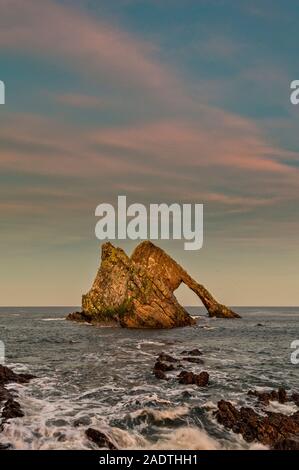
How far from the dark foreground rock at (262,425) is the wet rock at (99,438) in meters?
6.52

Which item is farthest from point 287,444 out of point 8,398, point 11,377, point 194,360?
point 194,360

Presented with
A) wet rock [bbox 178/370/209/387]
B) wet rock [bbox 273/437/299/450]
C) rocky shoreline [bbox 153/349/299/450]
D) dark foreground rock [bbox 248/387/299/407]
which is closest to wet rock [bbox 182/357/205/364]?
wet rock [bbox 178/370/209/387]

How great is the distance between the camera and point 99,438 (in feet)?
65.1

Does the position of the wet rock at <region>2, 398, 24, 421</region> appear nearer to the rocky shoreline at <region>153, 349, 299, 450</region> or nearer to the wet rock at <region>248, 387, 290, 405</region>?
the rocky shoreline at <region>153, 349, 299, 450</region>

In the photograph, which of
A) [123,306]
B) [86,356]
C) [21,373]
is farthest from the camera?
[123,306]

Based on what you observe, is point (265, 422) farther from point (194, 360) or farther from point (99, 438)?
point (194, 360)

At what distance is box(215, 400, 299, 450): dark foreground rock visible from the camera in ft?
66.1

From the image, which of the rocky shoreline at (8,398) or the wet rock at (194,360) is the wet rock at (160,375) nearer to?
the wet rock at (194,360)

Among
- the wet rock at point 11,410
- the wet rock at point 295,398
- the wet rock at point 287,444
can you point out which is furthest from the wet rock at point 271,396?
the wet rock at point 11,410

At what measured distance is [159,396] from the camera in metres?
27.5

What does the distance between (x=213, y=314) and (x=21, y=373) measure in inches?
3984

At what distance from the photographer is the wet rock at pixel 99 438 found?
1927 cm
